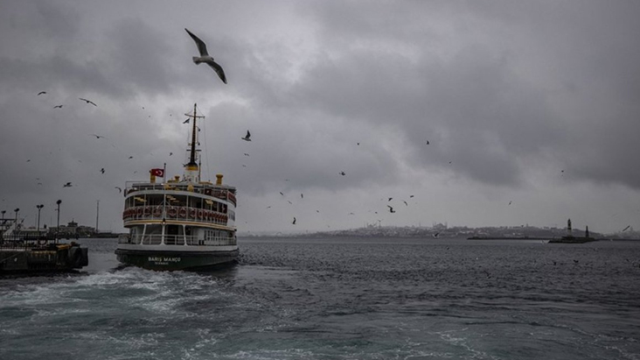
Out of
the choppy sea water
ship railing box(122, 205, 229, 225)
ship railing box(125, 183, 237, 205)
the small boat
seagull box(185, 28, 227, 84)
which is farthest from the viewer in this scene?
ship railing box(125, 183, 237, 205)

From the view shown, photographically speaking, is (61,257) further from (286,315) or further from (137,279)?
(286,315)

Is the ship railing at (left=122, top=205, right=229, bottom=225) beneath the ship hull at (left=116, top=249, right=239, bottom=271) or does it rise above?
Result: above

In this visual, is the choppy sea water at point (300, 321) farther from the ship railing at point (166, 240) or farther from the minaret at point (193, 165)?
the minaret at point (193, 165)

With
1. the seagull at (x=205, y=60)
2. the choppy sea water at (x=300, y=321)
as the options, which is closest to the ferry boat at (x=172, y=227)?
the choppy sea water at (x=300, y=321)

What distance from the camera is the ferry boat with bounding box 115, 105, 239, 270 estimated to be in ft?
120

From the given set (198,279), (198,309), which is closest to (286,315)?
(198,309)

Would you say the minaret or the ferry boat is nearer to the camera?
the ferry boat

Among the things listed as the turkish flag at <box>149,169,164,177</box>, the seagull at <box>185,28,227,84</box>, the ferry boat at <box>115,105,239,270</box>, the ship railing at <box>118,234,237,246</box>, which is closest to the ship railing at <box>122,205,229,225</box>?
the ferry boat at <box>115,105,239,270</box>

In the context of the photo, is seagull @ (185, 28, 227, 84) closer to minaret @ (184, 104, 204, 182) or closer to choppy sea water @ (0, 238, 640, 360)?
choppy sea water @ (0, 238, 640, 360)

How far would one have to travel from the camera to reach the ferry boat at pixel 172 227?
36.4m

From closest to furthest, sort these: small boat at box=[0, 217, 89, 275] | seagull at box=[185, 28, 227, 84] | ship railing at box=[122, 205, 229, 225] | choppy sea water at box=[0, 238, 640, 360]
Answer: seagull at box=[185, 28, 227, 84] → choppy sea water at box=[0, 238, 640, 360] → small boat at box=[0, 217, 89, 275] → ship railing at box=[122, 205, 229, 225]

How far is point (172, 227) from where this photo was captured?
39125 mm

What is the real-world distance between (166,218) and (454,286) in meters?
25.0

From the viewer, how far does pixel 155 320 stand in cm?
1872
